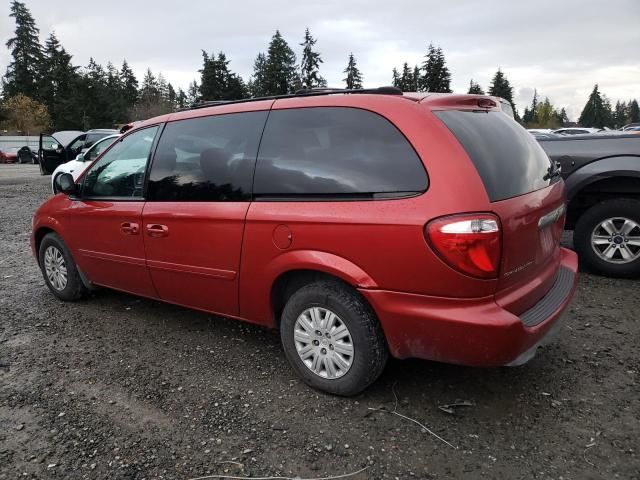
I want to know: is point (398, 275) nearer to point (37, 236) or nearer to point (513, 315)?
point (513, 315)

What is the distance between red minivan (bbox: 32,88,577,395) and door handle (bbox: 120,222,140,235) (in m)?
0.02

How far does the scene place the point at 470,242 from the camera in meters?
2.26

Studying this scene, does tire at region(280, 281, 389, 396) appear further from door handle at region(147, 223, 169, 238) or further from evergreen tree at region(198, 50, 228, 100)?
evergreen tree at region(198, 50, 228, 100)

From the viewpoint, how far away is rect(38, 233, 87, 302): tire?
14.9 feet

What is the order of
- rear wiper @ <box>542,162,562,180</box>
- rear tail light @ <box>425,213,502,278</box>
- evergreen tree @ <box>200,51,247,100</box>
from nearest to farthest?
1. rear tail light @ <box>425,213,502,278</box>
2. rear wiper @ <box>542,162,562,180</box>
3. evergreen tree @ <box>200,51,247,100</box>

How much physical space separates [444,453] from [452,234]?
1100mm

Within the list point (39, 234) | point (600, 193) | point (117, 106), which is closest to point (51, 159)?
point (39, 234)

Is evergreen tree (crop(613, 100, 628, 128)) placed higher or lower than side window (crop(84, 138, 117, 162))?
higher

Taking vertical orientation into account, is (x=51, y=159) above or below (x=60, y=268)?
above

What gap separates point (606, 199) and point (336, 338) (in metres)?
3.77

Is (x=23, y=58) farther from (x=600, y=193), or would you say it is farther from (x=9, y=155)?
(x=600, y=193)

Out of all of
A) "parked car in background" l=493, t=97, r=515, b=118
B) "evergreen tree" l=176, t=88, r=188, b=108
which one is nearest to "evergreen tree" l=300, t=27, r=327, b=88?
"evergreen tree" l=176, t=88, r=188, b=108

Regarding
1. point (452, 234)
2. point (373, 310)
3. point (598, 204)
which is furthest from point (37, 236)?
point (598, 204)

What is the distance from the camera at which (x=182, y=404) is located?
287 cm
